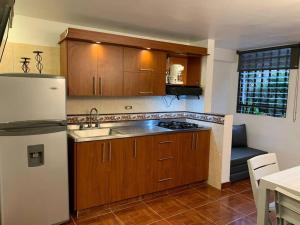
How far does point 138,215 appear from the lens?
2613 millimetres

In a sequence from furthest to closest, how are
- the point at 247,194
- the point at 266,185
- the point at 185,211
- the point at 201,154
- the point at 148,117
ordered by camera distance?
1. the point at 148,117
2. the point at 201,154
3. the point at 247,194
4. the point at 185,211
5. the point at 266,185

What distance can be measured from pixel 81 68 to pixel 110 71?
36 centimetres

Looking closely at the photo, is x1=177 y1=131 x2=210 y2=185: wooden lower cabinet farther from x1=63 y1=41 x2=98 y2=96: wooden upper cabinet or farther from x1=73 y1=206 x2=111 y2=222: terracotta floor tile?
x1=63 y1=41 x2=98 y2=96: wooden upper cabinet

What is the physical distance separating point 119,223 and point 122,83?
1.63 meters

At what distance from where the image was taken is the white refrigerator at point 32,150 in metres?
2.02

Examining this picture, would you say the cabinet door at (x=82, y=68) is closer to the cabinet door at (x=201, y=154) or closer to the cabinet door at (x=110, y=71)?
the cabinet door at (x=110, y=71)

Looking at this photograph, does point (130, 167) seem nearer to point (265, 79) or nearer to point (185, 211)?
point (185, 211)

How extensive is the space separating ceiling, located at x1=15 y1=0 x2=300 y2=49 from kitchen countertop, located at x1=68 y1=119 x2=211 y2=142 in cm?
131

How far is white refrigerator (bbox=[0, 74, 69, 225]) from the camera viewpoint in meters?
2.02

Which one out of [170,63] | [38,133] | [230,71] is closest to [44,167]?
[38,133]

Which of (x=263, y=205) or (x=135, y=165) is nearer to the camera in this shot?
(x=263, y=205)

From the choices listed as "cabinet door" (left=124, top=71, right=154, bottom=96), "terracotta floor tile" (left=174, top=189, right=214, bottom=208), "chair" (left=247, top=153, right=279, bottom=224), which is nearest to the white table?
"chair" (left=247, top=153, right=279, bottom=224)

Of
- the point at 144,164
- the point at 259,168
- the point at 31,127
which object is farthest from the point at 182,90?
the point at 31,127

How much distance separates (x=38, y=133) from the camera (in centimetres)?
213
